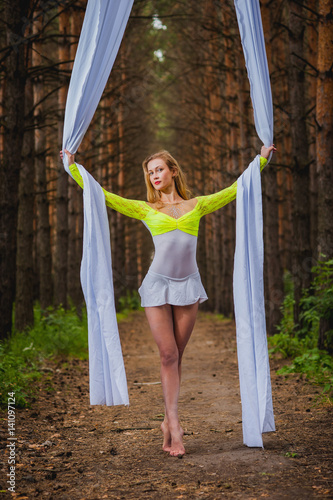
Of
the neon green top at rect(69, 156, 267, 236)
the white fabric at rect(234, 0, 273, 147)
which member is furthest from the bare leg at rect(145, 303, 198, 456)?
the white fabric at rect(234, 0, 273, 147)

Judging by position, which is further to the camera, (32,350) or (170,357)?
(32,350)

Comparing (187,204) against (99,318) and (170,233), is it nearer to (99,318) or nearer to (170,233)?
(170,233)

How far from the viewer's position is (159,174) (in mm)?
4402

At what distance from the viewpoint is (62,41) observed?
1236 centimetres

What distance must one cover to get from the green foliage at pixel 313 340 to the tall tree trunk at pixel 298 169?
1.01ft

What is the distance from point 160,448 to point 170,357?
85cm

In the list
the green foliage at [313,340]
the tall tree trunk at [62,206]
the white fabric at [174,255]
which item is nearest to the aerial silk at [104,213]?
the white fabric at [174,255]

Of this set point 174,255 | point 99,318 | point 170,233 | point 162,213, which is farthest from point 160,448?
point 162,213

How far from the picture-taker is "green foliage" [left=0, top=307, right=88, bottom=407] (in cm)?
593

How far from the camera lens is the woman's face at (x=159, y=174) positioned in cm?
440

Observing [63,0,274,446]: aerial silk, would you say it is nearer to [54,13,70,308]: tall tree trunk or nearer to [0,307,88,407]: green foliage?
[0,307,88,407]: green foliage

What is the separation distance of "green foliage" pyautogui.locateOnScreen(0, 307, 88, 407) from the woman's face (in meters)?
2.87

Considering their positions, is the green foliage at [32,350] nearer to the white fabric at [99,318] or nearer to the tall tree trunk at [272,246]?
the white fabric at [99,318]

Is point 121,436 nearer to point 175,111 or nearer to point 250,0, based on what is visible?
point 250,0
